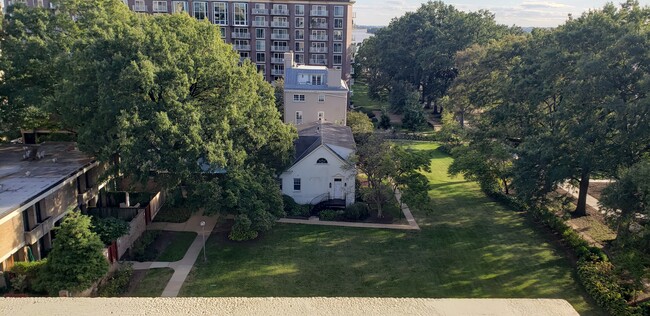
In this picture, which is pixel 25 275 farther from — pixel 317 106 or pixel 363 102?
pixel 363 102

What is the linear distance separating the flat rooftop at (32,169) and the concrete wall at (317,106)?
2120 cm

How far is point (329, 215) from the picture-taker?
33125 millimetres

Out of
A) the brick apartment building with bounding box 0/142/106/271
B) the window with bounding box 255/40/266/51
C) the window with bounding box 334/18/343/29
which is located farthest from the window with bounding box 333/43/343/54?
the brick apartment building with bounding box 0/142/106/271

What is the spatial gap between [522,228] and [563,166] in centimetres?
533

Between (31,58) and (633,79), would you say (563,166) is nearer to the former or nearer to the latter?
(633,79)

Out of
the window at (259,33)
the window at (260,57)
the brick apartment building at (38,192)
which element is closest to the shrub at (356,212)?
the brick apartment building at (38,192)

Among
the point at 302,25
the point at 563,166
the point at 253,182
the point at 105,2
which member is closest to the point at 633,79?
the point at 563,166

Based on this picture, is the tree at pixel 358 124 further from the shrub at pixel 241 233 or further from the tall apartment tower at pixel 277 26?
the tall apartment tower at pixel 277 26

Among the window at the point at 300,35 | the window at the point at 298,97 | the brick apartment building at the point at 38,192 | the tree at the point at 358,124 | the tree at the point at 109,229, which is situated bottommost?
the tree at the point at 109,229

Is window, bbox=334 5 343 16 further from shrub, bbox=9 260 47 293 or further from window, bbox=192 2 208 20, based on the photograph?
shrub, bbox=9 260 47 293

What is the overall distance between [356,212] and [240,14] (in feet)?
174

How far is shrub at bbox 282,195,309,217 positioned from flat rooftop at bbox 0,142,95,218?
1300 cm

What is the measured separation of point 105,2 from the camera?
34.9 m

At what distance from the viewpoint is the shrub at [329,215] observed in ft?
108
